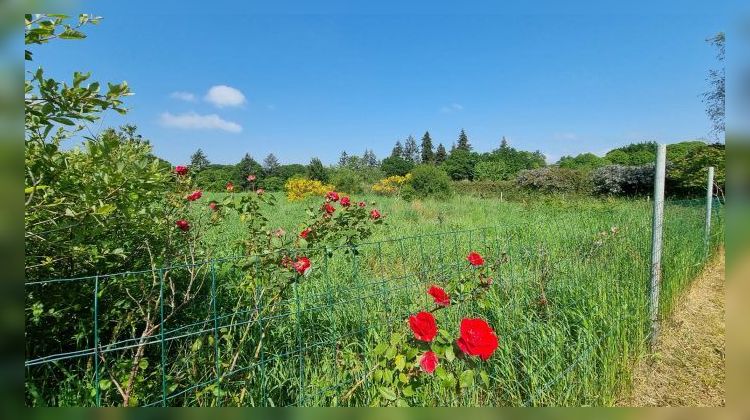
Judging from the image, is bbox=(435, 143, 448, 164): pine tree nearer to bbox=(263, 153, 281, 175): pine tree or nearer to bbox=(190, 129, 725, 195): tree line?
bbox=(190, 129, 725, 195): tree line

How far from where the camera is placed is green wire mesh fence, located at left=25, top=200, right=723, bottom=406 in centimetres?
186

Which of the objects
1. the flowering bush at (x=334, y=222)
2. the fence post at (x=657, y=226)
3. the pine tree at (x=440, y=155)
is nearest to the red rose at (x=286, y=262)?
the flowering bush at (x=334, y=222)

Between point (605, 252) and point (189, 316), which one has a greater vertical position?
point (605, 252)

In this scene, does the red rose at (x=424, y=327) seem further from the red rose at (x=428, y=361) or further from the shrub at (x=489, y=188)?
the shrub at (x=489, y=188)

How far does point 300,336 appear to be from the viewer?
2092 millimetres

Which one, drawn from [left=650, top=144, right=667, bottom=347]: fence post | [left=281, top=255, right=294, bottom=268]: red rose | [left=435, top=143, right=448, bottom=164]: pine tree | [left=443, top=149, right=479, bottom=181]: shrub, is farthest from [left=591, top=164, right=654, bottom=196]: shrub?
[left=435, top=143, right=448, bottom=164]: pine tree

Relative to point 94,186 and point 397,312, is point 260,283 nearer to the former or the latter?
point 94,186

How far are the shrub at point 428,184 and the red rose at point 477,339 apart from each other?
55.4 ft

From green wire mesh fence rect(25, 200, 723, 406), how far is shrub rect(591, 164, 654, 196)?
20.0m

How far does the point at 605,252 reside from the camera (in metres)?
3.48

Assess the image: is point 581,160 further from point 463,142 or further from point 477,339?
point 477,339

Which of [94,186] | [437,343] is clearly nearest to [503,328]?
[437,343]

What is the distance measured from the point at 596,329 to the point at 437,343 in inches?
68.2
